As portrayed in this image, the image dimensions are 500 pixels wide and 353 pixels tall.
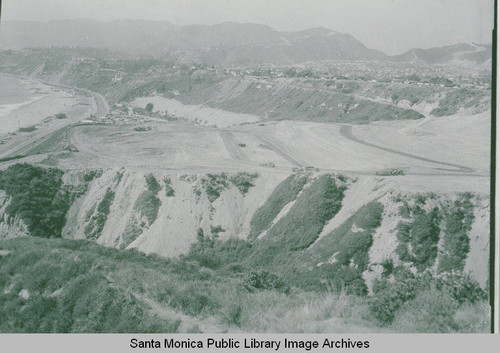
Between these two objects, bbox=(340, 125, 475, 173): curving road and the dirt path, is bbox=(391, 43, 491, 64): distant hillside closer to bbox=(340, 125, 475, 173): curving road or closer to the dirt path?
bbox=(340, 125, 475, 173): curving road

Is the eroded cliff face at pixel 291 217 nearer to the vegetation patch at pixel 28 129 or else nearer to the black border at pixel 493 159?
the black border at pixel 493 159

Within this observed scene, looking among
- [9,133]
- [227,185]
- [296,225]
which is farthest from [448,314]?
[9,133]

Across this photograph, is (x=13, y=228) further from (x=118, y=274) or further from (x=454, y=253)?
(x=454, y=253)

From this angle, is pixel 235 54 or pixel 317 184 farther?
pixel 235 54

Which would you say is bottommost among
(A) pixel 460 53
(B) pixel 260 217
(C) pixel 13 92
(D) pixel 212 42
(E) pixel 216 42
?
(B) pixel 260 217

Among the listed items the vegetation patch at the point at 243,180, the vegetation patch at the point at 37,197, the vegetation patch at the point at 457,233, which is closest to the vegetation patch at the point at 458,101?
the vegetation patch at the point at 457,233

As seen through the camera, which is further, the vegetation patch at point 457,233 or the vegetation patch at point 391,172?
the vegetation patch at point 391,172

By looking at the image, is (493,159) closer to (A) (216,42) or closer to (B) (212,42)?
(A) (216,42)

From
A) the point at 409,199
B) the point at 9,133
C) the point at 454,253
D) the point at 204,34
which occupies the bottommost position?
the point at 454,253

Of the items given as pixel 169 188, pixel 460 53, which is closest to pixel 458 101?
pixel 460 53
